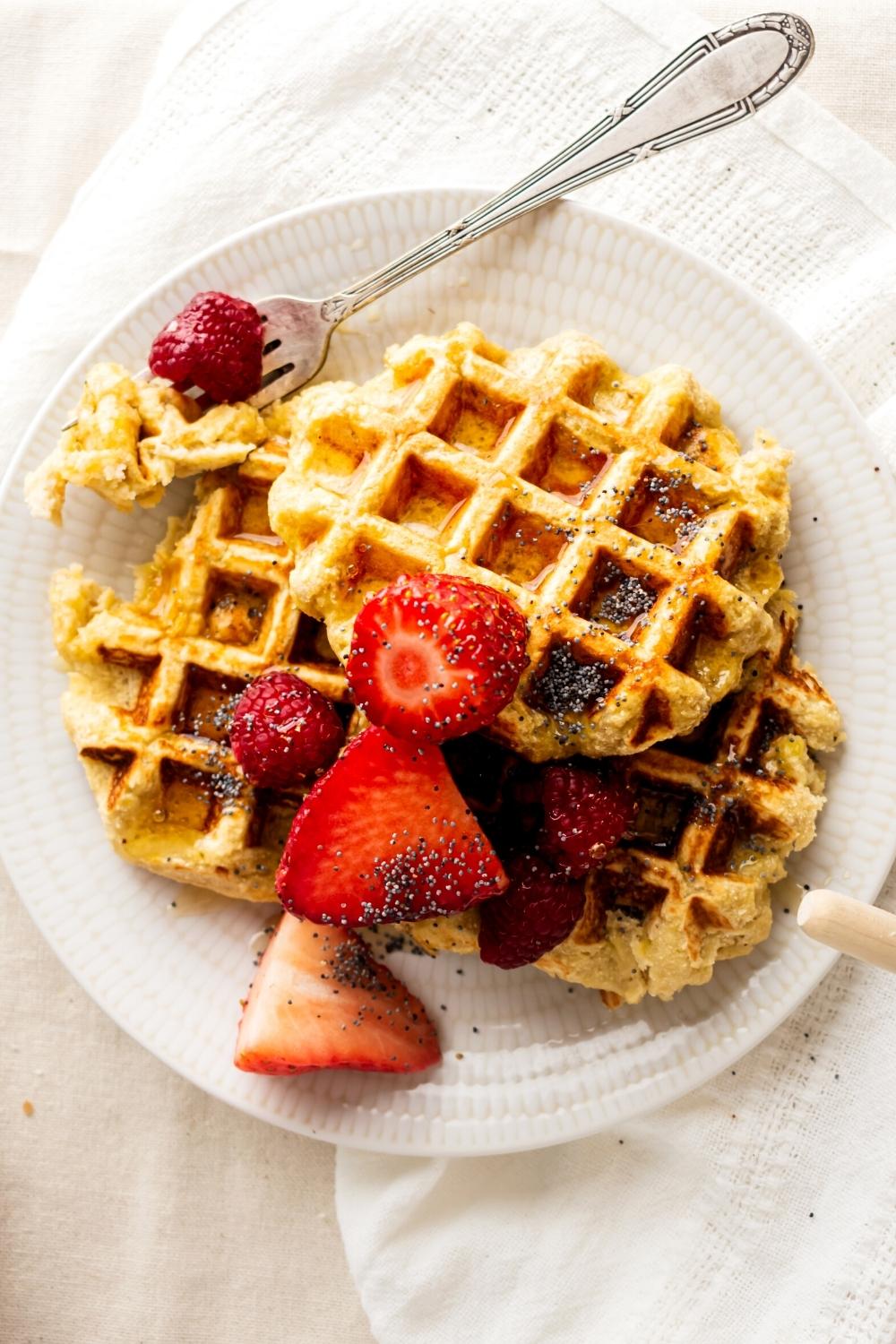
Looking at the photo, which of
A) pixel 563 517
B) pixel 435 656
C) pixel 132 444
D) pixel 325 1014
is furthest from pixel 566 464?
pixel 325 1014

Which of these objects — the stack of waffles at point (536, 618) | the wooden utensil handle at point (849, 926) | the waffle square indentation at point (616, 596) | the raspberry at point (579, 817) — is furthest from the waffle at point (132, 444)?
the wooden utensil handle at point (849, 926)

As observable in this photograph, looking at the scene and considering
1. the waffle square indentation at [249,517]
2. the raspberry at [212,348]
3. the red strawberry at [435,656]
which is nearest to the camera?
the red strawberry at [435,656]

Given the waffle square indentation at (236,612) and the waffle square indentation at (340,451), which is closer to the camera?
the waffle square indentation at (340,451)

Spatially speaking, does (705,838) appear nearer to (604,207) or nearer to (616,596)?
(616,596)

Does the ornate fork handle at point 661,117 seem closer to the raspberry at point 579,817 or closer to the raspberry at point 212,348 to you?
the raspberry at point 212,348

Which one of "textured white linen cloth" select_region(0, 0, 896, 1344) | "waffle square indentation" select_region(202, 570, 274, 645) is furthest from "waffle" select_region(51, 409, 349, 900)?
"textured white linen cloth" select_region(0, 0, 896, 1344)

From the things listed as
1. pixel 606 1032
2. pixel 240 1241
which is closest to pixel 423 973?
pixel 606 1032

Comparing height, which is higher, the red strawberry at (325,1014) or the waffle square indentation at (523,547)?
the waffle square indentation at (523,547)

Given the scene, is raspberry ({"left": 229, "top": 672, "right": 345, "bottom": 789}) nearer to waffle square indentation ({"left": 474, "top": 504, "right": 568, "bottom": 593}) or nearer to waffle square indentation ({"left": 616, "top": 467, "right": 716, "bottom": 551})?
waffle square indentation ({"left": 474, "top": 504, "right": 568, "bottom": 593})
